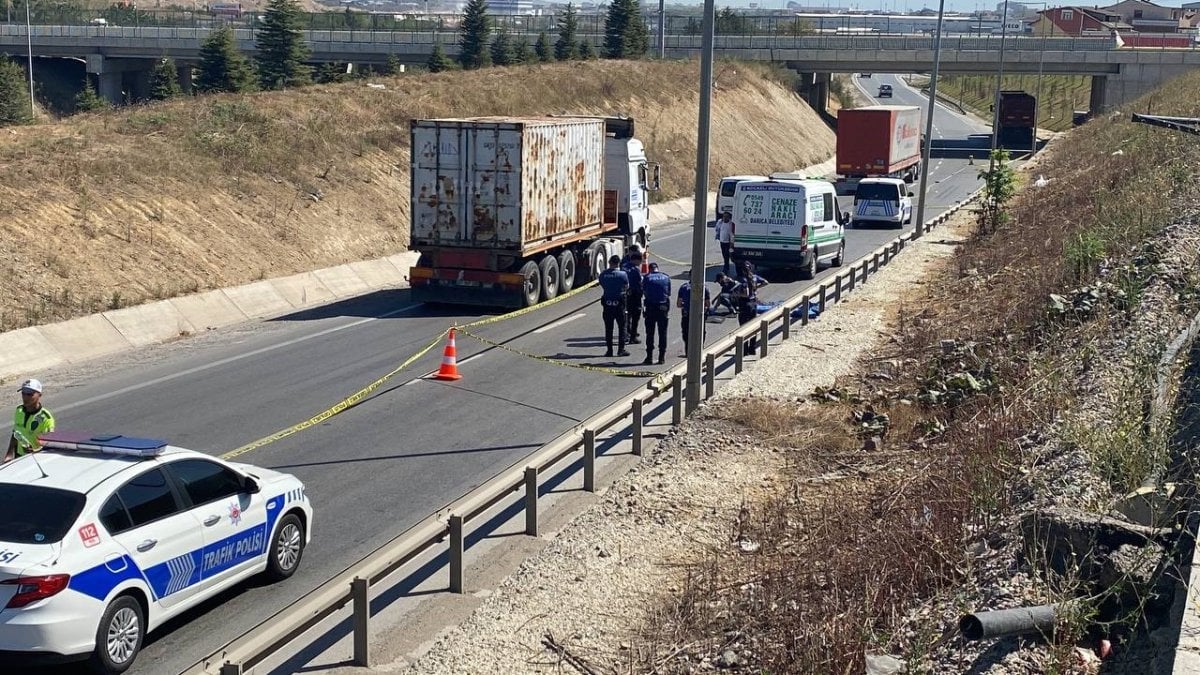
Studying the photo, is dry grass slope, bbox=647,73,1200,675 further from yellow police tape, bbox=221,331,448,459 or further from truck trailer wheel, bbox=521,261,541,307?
truck trailer wheel, bbox=521,261,541,307

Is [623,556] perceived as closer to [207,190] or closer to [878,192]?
[207,190]

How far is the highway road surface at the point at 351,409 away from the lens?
11.9 meters

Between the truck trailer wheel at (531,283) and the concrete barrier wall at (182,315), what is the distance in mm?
4828

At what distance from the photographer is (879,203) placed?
43.1 m

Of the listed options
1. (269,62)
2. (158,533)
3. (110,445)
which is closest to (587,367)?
(110,445)

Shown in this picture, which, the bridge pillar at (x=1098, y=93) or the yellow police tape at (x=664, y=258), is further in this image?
the bridge pillar at (x=1098, y=93)

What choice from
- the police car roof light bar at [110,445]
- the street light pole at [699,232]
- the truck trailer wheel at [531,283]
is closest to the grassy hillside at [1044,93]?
the truck trailer wheel at [531,283]

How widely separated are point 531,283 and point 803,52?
2553 inches

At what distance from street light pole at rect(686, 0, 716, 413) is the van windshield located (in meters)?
28.2

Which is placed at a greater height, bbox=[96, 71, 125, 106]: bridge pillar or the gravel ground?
bbox=[96, 71, 125, 106]: bridge pillar

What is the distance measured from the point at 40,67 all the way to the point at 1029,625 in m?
98.8

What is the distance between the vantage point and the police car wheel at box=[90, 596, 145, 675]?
8.68m

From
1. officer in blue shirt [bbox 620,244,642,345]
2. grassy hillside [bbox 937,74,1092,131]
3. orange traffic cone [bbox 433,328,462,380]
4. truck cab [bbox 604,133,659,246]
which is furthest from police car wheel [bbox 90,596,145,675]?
grassy hillside [bbox 937,74,1092,131]

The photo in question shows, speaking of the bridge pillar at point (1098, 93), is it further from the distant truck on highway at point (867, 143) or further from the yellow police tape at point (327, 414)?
the yellow police tape at point (327, 414)
